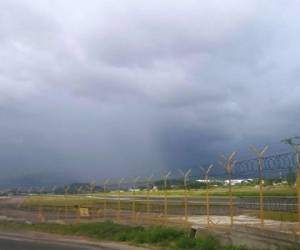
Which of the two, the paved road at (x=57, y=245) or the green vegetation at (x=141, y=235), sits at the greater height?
the green vegetation at (x=141, y=235)

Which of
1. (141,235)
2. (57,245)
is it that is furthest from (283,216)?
(57,245)

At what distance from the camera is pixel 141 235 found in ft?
107

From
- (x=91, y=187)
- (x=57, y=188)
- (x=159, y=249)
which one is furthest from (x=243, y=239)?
(x=57, y=188)

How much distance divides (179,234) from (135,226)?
6226 millimetres

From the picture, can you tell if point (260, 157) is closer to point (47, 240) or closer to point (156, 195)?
point (47, 240)

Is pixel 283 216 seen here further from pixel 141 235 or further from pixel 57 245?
pixel 57 245

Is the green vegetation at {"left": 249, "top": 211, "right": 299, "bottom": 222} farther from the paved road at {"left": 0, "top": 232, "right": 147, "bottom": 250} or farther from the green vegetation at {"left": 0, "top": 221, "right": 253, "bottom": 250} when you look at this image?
the paved road at {"left": 0, "top": 232, "right": 147, "bottom": 250}

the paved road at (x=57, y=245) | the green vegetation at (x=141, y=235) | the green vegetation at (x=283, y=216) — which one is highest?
the green vegetation at (x=283, y=216)

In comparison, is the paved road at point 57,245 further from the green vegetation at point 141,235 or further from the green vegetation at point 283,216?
the green vegetation at point 283,216

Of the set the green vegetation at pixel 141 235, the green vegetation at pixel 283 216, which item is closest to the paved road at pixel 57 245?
the green vegetation at pixel 141 235

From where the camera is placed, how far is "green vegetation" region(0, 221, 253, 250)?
26.0 m

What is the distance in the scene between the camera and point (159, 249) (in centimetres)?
2858

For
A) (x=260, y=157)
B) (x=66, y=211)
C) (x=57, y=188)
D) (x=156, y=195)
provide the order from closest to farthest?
(x=260, y=157), (x=66, y=211), (x=57, y=188), (x=156, y=195)

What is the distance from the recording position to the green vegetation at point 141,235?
2602 cm
